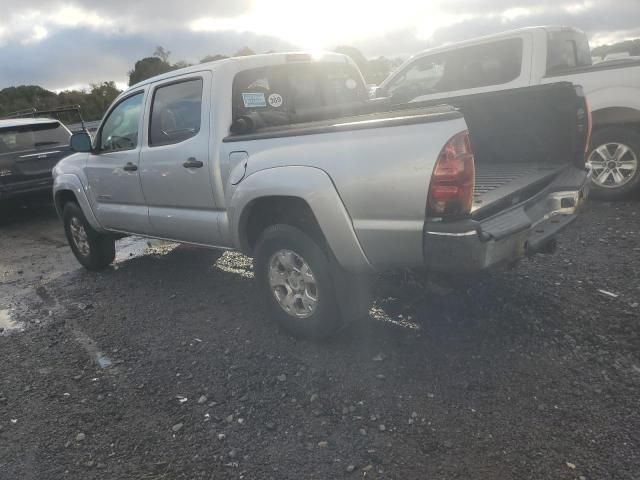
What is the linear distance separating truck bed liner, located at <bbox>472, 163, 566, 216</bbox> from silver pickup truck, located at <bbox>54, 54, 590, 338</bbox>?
13mm

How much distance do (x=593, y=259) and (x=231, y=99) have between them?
3.41m

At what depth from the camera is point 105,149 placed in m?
4.91

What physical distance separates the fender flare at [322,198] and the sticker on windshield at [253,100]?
766 millimetres

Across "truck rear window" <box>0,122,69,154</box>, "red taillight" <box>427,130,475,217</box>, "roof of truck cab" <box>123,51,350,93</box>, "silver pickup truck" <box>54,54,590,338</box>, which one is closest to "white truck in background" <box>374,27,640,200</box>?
"roof of truck cab" <box>123,51,350,93</box>

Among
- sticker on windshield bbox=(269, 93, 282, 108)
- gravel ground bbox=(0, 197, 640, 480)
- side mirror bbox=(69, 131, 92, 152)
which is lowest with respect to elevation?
gravel ground bbox=(0, 197, 640, 480)

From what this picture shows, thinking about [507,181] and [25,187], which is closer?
[507,181]

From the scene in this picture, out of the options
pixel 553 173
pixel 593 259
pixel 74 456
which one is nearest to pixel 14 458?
pixel 74 456

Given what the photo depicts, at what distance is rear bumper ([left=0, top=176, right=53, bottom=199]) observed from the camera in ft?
27.5

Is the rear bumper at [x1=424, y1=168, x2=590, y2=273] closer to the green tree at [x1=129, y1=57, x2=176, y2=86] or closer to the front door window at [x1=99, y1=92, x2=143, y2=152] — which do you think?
the front door window at [x1=99, y1=92, x2=143, y2=152]

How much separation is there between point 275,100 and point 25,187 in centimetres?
655

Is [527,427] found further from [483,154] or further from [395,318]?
[483,154]

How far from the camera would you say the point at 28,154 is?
8.61 m

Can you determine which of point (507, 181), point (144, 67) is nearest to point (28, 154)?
point (507, 181)

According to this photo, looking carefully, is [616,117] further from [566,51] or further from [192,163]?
[192,163]
